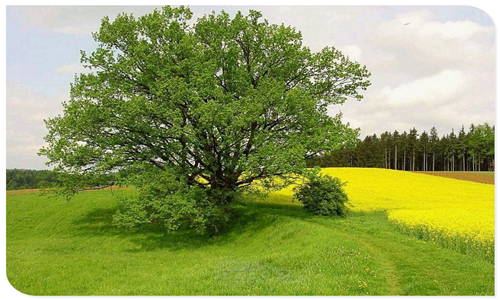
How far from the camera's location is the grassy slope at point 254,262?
1184 cm

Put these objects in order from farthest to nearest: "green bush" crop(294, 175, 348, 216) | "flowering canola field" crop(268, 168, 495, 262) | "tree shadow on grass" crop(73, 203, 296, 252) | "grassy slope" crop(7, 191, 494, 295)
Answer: "green bush" crop(294, 175, 348, 216)
"tree shadow on grass" crop(73, 203, 296, 252)
"flowering canola field" crop(268, 168, 495, 262)
"grassy slope" crop(7, 191, 494, 295)

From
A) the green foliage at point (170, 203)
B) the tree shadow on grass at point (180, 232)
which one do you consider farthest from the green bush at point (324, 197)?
the green foliage at point (170, 203)

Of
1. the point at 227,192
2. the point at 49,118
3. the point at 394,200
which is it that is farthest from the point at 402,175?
the point at 49,118

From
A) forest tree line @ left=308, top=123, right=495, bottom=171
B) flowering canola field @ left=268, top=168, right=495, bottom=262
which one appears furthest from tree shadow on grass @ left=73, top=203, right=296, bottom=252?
forest tree line @ left=308, top=123, right=495, bottom=171

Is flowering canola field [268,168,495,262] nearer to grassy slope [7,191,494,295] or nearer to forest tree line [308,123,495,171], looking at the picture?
grassy slope [7,191,494,295]

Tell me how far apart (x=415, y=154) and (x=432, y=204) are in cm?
7123

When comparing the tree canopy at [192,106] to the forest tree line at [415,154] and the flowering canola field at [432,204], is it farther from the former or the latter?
the forest tree line at [415,154]

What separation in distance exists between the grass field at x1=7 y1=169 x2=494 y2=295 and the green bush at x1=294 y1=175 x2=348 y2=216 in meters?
1.23

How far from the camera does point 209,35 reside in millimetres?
24688

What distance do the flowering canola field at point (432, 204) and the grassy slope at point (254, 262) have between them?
3.65 ft

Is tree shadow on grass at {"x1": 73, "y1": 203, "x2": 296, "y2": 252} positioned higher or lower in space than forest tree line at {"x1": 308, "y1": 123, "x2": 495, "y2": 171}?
lower

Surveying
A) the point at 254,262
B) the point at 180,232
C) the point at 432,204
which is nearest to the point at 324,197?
the point at 180,232

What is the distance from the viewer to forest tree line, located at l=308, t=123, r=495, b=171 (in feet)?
278

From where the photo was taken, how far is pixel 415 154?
98438 millimetres
